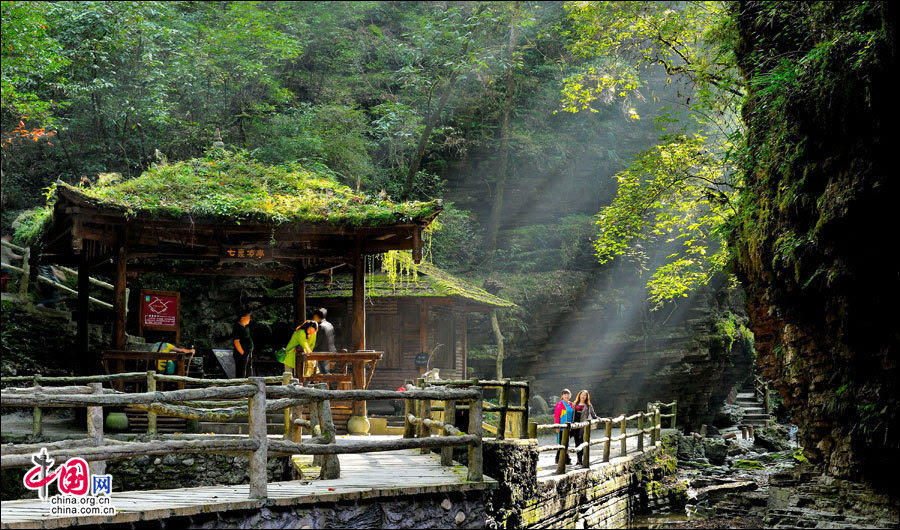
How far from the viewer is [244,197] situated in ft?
42.1

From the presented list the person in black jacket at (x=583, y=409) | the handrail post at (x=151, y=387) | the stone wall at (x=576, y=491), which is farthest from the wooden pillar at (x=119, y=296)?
the person in black jacket at (x=583, y=409)

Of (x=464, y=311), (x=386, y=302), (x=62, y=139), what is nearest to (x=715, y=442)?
(x=464, y=311)

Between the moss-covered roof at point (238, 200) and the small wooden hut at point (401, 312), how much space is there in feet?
19.8

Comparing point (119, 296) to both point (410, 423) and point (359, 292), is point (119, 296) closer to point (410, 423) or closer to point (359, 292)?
point (359, 292)

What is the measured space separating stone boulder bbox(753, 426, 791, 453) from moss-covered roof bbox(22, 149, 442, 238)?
17.6 meters

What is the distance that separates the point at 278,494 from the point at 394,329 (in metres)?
14.0

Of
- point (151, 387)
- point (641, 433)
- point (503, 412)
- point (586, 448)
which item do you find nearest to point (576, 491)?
point (586, 448)

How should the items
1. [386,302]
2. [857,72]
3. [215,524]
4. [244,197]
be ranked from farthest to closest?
[386,302] < [244,197] < [857,72] < [215,524]

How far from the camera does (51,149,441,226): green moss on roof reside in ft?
39.3

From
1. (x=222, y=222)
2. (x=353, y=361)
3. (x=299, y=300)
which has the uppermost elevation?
(x=222, y=222)

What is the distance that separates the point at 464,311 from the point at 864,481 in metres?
12.6

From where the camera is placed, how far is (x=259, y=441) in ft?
20.5

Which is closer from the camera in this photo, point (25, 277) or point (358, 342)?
point (358, 342)

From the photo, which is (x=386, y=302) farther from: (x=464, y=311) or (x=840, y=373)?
(x=840, y=373)
